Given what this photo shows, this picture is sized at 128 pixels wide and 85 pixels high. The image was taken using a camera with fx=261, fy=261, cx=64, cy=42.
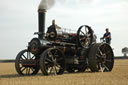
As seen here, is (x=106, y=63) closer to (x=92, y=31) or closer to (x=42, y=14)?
(x=92, y=31)

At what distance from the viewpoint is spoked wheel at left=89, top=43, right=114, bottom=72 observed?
1328 centimetres

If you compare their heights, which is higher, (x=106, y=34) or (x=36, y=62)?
(x=106, y=34)

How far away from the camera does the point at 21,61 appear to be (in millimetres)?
12617

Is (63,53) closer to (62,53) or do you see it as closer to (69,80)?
(62,53)

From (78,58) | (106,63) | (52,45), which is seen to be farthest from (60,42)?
(106,63)

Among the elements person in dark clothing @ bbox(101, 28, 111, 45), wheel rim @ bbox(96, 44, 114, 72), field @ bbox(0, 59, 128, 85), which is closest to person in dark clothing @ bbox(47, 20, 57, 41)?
field @ bbox(0, 59, 128, 85)

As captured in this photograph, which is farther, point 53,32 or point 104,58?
point 104,58

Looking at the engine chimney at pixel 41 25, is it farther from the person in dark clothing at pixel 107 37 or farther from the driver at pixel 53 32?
the person in dark clothing at pixel 107 37

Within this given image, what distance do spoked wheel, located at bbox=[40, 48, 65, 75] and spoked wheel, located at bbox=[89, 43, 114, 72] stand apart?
73.4 inches

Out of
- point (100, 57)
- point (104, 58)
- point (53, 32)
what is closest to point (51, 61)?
point (53, 32)

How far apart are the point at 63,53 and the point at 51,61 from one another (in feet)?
2.93

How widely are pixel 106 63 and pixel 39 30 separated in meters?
4.39

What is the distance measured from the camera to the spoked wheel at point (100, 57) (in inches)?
523

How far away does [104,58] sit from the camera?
14.0 m
